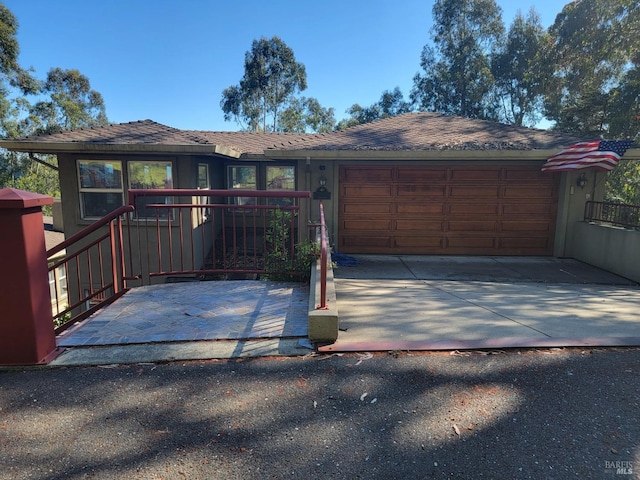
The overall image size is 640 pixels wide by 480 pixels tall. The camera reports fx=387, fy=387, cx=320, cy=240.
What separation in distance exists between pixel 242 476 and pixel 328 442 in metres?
0.49

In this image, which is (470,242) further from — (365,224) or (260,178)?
(260,178)

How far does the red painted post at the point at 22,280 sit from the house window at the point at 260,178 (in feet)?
27.5

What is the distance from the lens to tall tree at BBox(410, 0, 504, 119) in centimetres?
2541

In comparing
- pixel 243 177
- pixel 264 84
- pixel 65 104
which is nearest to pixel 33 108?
pixel 65 104

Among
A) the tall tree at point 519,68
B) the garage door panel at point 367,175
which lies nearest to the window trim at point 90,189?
the garage door panel at point 367,175

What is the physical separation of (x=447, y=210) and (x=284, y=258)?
205 inches

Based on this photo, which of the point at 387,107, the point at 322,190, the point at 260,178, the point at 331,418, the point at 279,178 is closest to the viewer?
the point at 331,418

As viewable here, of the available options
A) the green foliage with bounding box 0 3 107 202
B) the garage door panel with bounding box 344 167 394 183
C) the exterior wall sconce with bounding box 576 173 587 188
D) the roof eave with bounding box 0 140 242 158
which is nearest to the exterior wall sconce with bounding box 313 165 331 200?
the garage door panel with bounding box 344 167 394 183

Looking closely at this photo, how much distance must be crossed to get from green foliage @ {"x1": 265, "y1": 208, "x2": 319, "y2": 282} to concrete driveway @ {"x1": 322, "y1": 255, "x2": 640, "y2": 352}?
2.25 ft

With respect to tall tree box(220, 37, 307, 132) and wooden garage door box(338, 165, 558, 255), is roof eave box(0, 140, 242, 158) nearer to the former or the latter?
wooden garage door box(338, 165, 558, 255)

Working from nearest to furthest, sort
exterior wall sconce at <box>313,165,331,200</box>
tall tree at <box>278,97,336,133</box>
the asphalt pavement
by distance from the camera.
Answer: the asphalt pavement < exterior wall sconce at <box>313,165,331,200</box> < tall tree at <box>278,97,336,133</box>

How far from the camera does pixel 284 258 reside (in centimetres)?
548

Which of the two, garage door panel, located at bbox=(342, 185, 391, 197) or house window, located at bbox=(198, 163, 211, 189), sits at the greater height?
house window, located at bbox=(198, 163, 211, 189)

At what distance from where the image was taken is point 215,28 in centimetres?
2625
